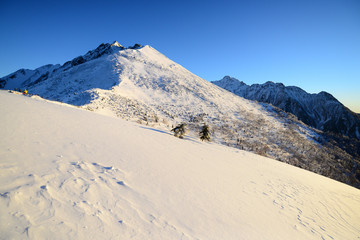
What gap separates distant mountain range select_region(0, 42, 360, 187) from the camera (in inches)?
954

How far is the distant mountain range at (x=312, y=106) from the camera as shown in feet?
409

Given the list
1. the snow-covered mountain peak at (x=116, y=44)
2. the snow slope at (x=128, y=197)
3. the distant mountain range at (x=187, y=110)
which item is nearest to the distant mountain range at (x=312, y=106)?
the distant mountain range at (x=187, y=110)

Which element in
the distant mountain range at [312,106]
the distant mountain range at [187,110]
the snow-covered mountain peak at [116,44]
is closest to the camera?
the distant mountain range at [187,110]

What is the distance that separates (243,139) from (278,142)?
8.03 m

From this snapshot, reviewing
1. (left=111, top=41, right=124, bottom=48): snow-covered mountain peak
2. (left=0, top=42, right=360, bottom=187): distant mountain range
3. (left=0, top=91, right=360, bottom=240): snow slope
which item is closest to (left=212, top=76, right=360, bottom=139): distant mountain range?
(left=0, top=42, right=360, bottom=187): distant mountain range

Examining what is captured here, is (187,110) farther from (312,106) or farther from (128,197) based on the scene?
(312,106)

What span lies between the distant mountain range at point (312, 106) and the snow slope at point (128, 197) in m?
154

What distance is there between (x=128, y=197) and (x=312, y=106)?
194 m

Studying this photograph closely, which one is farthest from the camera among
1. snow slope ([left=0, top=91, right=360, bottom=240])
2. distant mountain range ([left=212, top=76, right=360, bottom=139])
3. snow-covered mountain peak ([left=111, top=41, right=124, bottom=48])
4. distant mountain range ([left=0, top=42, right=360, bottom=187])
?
distant mountain range ([left=212, top=76, right=360, bottom=139])

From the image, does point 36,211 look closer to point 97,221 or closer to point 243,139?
point 97,221

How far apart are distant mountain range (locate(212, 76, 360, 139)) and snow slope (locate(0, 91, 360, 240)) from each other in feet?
505

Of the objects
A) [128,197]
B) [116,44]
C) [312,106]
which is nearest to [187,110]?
[128,197]

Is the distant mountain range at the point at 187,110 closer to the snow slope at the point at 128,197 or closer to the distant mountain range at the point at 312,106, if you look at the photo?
the snow slope at the point at 128,197

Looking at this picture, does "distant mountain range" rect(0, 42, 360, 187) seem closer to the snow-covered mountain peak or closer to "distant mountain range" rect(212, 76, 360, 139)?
the snow-covered mountain peak
